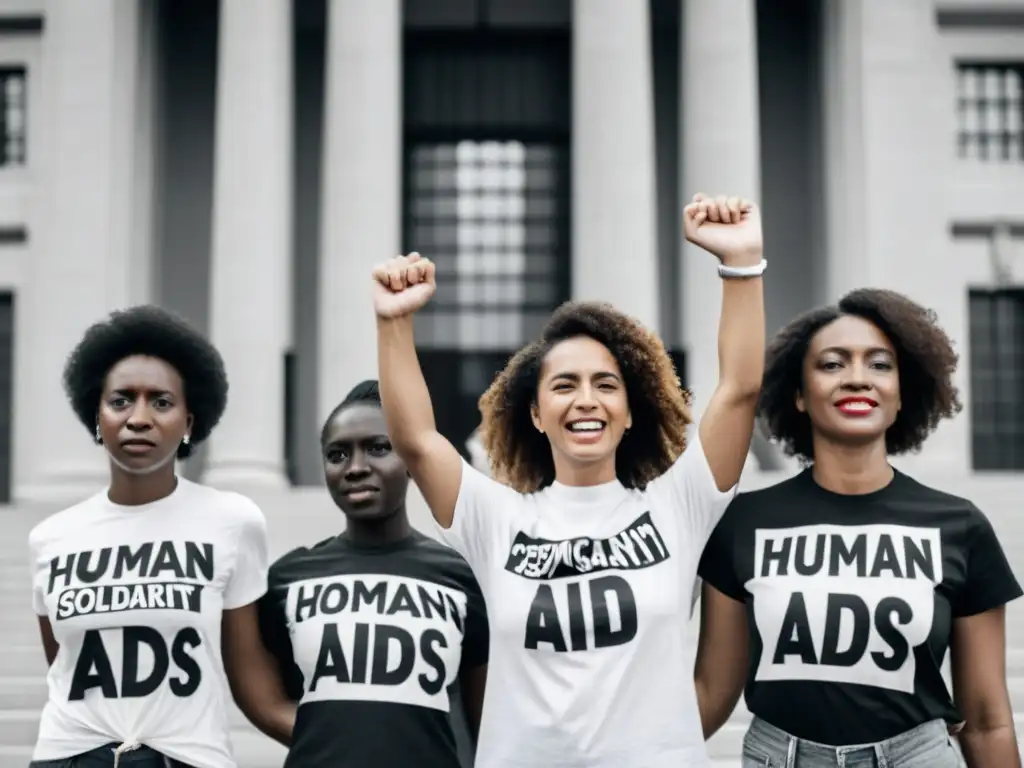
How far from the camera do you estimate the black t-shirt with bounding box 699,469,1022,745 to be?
14.1ft

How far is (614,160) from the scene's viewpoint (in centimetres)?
2456

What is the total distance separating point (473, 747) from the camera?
5090 millimetres

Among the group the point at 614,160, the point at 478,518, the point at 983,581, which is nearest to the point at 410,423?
the point at 478,518

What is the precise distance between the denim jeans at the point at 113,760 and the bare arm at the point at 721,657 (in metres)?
1.88

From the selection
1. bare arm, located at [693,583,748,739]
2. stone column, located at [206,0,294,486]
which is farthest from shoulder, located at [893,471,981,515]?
stone column, located at [206,0,294,486]

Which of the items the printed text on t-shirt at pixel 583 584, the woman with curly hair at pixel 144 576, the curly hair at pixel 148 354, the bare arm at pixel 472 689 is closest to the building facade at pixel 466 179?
the curly hair at pixel 148 354

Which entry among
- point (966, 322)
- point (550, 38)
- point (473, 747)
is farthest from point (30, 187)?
point (473, 747)

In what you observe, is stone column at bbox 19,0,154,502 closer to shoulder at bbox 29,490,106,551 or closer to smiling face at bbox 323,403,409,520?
shoulder at bbox 29,490,106,551

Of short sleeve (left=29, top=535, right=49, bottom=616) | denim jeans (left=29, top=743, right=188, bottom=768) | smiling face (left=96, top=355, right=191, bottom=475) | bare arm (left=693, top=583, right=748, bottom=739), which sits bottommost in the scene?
denim jeans (left=29, top=743, right=188, bottom=768)

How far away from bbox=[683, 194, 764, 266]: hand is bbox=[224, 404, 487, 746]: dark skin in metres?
1.43

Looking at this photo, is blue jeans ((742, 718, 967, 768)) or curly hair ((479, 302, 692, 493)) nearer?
blue jeans ((742, 718, 967, 768))

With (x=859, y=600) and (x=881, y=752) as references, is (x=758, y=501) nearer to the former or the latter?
(x=859, y=600)

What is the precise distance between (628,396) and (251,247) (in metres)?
21.4

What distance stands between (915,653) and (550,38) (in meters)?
29.0
